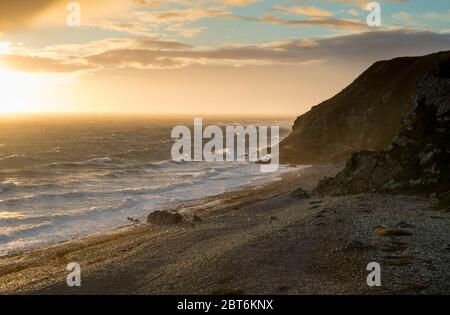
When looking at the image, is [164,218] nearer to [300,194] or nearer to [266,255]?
[300,194]

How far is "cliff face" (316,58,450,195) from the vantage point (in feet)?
136

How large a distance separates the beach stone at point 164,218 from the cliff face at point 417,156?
51.2ft

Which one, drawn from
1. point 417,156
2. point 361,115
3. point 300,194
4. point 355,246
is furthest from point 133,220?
point 361,115

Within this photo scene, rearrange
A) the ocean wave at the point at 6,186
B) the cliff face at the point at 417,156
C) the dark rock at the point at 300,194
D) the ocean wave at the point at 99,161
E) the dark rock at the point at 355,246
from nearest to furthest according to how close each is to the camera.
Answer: the dark rock at the point at 355,246 → the cliff face at the point at 417,156 → the dark rock at the point at 300,194 → the ocean wave at the point at 6,186 → the ocean wave at the point at 99,161

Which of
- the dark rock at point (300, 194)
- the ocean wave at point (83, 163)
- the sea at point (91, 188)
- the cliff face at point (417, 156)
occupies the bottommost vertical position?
the sea at point (91, 188)

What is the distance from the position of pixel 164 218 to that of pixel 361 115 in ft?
170

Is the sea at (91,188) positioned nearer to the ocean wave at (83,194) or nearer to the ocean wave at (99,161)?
the ocean wave at (83,194)

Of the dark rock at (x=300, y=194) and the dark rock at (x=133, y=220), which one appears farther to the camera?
the dark rock at (x=300, y=194)

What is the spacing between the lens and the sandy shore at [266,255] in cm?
2220

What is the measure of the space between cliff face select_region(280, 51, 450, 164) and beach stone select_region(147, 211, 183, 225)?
41.5 metres

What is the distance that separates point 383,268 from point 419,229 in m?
7.95

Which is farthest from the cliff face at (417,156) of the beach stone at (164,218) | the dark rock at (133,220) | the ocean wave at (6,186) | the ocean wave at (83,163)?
the ocean wave at (83,163)
